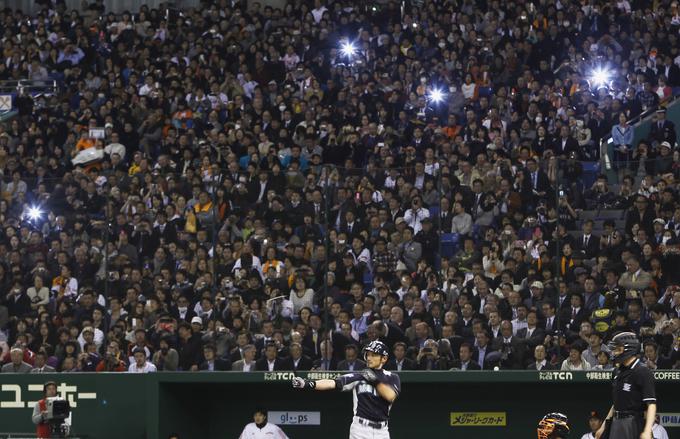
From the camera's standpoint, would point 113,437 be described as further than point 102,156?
No

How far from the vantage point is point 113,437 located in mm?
16469

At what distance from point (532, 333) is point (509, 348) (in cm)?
34

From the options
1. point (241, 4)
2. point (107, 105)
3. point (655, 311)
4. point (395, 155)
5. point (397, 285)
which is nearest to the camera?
point (655, 311)

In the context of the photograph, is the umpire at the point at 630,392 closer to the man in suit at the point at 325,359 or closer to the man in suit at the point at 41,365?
the man in suit at the point at 325,359

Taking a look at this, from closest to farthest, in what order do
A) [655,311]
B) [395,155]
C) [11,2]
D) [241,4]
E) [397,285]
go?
[655,311]
[397,285]
[395,155]
[241,4]
[11,2]

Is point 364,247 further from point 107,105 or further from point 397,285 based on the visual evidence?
point 107,105

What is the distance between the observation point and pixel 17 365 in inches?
677

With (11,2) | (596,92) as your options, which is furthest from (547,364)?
(11,2)

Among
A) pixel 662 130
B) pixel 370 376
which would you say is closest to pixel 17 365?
pixel 370 376

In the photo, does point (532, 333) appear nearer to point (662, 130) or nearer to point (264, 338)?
point (264, 338)


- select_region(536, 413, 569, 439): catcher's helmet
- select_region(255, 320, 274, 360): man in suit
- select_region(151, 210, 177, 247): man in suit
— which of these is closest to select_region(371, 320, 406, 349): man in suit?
select_region(255, 320, 274, 360): man in suit

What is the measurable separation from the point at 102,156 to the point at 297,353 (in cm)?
1001

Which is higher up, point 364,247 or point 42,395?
point 364,247

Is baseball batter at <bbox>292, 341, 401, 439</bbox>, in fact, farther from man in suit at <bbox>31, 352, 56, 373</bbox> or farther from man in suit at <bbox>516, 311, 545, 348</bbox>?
man in suit at <bbox>31, 352, 56, 373</bbox>
